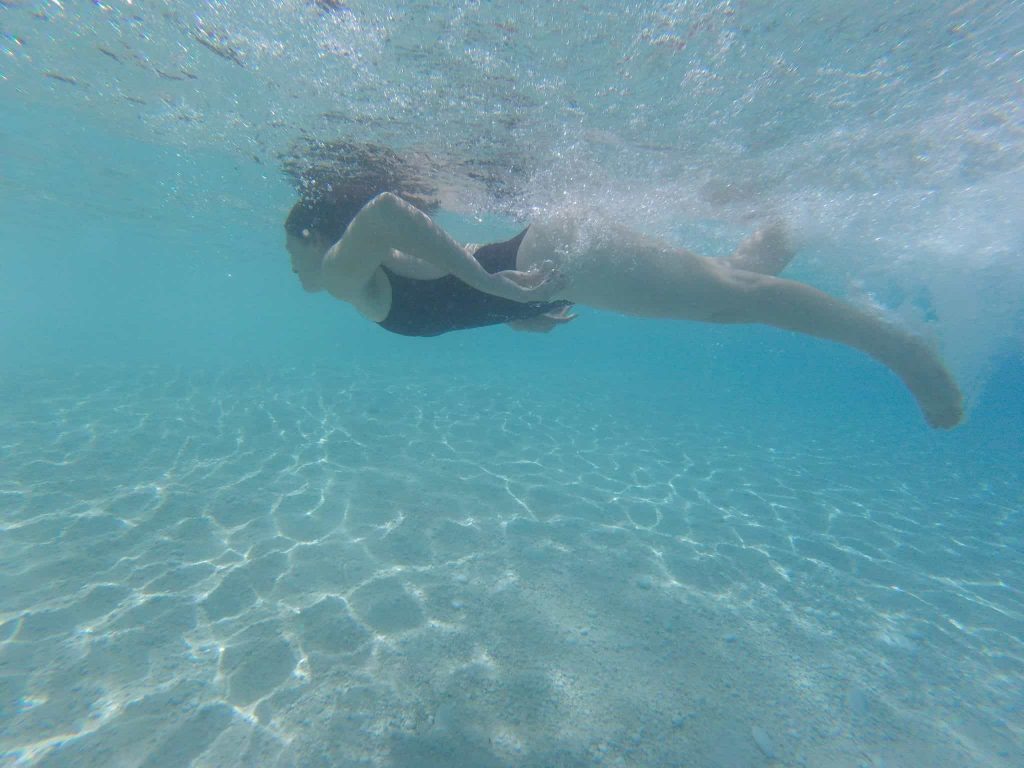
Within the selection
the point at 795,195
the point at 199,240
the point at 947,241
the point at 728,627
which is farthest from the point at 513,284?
the point at 199,240

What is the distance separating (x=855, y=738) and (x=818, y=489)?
7.81 metres

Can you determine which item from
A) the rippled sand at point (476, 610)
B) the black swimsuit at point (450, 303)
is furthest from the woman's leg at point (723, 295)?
the rippled sand at point (476, 610)

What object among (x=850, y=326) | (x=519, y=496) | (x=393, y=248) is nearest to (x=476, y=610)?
(x=519, y=496)

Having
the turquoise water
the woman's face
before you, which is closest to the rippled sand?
the turquoise water

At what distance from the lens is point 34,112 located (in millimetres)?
11742

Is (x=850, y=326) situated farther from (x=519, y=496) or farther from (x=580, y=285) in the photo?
(x=519, y=496)

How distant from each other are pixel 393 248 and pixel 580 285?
1.55 meters

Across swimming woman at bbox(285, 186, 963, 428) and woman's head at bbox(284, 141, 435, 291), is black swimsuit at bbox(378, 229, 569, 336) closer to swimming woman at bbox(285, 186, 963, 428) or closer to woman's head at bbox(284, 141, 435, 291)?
swimming woman at bbox(285, 186, 963, 428)

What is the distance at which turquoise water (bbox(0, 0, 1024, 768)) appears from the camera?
4086 mm

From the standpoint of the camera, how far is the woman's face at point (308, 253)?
3.86 m

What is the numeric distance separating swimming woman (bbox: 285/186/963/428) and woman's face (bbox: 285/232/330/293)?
1cm

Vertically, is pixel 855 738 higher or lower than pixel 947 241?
lower

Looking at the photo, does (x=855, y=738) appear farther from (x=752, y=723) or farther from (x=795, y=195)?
(x=795, y=195)

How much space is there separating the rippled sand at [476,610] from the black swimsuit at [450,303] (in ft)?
10.8
